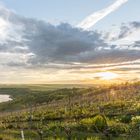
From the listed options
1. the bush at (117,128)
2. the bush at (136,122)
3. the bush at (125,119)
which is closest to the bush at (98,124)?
the bush at (117,128)

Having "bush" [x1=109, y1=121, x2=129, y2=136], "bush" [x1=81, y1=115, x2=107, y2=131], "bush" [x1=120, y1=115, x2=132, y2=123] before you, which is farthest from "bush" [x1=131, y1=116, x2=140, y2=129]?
"bush" [x1=81, y1=115, x2=107, y2=131]

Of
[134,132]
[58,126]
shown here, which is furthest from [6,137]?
[134,132]

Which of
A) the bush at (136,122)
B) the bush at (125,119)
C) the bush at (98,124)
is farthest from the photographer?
the bush at (125,119)

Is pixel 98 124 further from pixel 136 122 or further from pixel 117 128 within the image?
pixel 136 122

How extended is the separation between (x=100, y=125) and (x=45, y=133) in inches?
211

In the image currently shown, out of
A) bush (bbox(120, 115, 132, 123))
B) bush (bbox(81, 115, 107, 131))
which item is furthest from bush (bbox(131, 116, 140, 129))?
bush (bbox(81, 115, 107, 131))

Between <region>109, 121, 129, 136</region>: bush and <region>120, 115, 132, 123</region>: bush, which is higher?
<region>120, 115, 132, 123</region>: bush

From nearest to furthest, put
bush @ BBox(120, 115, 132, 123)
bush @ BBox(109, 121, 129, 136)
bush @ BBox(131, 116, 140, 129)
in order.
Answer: bush @ BBox(109, 121, 129, 136) < bush @ BBox(131, 116, 140, 129) < bush @ BBox(120, 115, 132, 123)

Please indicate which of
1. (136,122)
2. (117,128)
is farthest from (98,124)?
(136,122)

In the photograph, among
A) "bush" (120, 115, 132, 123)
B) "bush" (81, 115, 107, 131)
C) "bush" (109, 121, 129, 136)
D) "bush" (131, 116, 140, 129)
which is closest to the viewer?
"bush" (109, 121, 129, 136)

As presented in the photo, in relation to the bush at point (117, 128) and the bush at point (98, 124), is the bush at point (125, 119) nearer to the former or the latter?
the bush at point (117, 128)

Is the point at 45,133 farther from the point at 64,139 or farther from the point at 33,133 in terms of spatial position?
the point at 64,139

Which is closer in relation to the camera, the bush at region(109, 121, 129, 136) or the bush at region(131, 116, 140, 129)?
the bush at region(109, 121, 129, 136)

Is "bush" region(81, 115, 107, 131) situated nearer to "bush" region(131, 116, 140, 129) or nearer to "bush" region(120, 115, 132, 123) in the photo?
"bush" region(131, 116, 140, 129)
